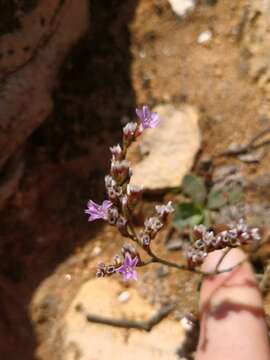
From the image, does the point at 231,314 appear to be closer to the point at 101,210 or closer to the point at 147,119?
the point at 101,210

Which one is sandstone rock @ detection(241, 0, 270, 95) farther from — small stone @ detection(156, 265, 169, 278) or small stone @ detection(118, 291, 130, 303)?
small stone @ detection(118, 291, 130, 303)

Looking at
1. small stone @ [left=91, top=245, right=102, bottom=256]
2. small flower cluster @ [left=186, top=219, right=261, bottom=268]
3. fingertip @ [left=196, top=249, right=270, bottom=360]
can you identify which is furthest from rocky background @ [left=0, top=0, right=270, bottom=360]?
small flower cluster @ [left=186, top=219, right=261, bottom=268]

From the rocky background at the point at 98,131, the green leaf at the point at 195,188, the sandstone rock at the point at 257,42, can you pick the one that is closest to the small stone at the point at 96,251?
the rocky background at the point at 98,131

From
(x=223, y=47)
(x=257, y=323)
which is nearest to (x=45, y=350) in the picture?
(x=257, y=323)

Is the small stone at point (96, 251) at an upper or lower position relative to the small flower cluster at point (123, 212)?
lower

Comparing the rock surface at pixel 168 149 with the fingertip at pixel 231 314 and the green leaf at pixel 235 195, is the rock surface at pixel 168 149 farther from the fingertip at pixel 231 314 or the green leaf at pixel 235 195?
the fingertip at pixel 231 314

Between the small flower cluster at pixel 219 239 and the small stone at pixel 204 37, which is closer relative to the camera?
the small flower cluster at pixel 219 239
